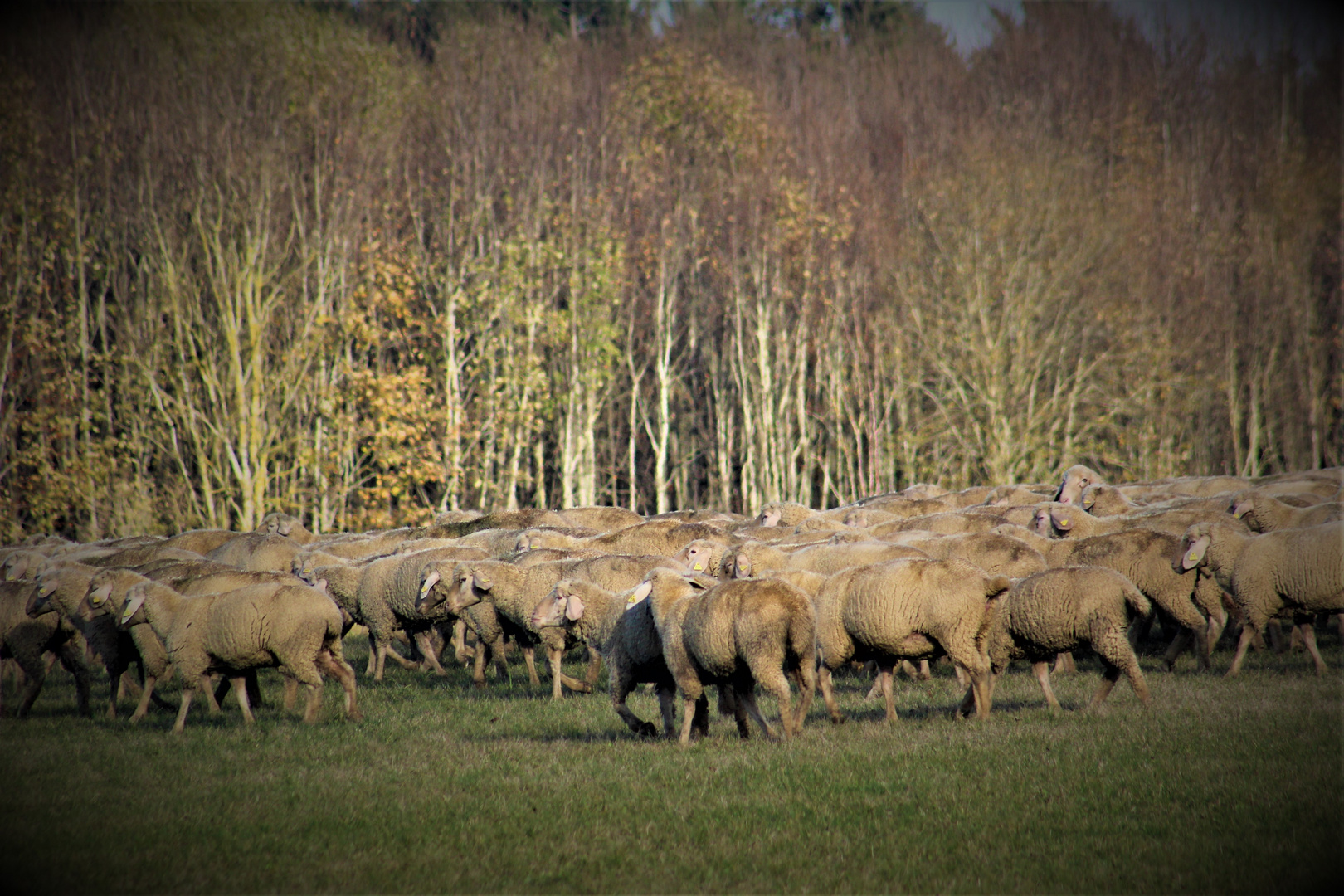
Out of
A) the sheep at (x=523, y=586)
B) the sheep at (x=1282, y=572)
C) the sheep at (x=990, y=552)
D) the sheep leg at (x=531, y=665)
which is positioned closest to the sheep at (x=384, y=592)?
the sheep at (x=523, y=586)

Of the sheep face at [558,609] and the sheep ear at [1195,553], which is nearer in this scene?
the sheep face at [558,609]

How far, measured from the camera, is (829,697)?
1140 cm

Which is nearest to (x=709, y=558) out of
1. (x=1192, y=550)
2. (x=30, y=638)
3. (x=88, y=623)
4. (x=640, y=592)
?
(x=640, y=592)

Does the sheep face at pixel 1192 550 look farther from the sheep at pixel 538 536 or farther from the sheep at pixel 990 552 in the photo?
the sheep at pixel 538 536

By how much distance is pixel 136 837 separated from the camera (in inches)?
322

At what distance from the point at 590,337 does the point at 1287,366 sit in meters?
27.6

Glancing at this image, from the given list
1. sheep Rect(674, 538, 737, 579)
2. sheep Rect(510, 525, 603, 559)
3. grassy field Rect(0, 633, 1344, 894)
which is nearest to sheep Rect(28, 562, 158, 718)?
grassy field Rect(0, 633, 1344, 894)

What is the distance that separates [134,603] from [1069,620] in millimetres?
9794

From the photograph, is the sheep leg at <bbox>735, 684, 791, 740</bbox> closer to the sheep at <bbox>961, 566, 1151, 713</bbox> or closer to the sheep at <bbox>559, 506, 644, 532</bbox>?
the sheep at <bbox>961, 566, 1151, 713</bbox>

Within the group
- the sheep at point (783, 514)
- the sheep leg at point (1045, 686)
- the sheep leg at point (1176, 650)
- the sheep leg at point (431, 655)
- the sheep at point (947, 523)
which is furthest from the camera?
the sheep at point (783, 514)

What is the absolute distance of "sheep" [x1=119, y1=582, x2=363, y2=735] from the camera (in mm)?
12039

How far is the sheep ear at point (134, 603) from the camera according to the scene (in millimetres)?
12430

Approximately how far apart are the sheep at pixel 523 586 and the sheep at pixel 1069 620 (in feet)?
14.0

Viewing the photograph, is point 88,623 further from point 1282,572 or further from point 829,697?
point 1282,572
